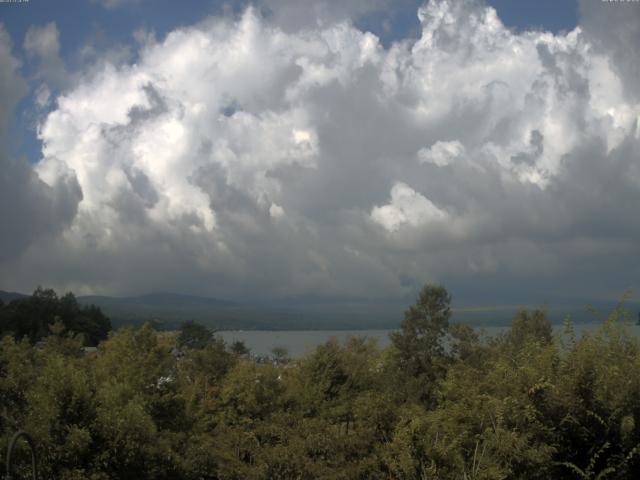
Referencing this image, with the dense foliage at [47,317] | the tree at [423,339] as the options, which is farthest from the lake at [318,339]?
the dense foliage at [47,317]

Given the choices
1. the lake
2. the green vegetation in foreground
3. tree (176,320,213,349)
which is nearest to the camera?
the green vegetation in foreground

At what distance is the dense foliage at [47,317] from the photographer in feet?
267

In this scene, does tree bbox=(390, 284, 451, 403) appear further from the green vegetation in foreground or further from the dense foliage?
the dense foliage

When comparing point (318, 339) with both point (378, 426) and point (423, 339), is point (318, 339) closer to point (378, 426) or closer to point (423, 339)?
point (423, 339)

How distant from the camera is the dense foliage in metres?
81.3

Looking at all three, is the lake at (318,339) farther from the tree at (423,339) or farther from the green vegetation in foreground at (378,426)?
the tree at (423,339)

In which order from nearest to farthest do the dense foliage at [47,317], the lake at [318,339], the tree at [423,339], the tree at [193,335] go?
the lake at [318,339]
the tree at [423,339]
the tree at [193,335]
the dense foliage at [47,317]

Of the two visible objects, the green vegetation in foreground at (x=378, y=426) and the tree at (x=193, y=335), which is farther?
the tree at (x=193, y=335)

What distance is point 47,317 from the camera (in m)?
84.1

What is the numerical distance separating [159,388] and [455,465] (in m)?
13.8

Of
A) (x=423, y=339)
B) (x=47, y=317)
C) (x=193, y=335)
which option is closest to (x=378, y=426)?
(x=423, y=339)

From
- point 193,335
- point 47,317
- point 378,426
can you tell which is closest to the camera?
point 378,426

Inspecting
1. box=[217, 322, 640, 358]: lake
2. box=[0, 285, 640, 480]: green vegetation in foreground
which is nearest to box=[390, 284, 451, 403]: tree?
box=[217, 322, 640, 358]: lake

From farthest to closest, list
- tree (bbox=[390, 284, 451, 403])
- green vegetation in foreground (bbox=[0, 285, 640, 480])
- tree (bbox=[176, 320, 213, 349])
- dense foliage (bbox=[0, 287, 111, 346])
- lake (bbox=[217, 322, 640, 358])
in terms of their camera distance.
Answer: dense foliage (bbox=[0, 287, 111, 346]) → tree (bbox=[176, 320, 213, 349]) → tree (bbox=[390, 284, 451, 403]) → lake (bbox=[217, 322, 640, 358]) → green vegetation in foreground (bbox=[0, 285, 640, 480])
